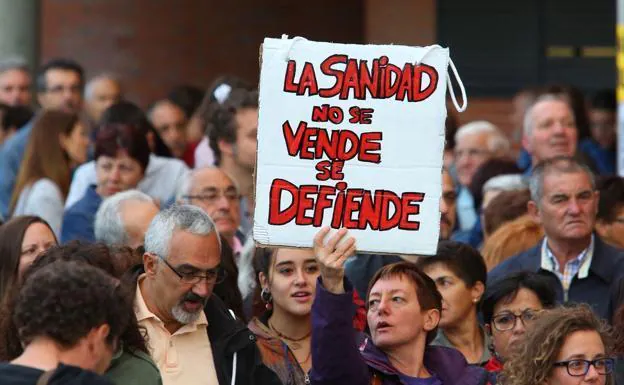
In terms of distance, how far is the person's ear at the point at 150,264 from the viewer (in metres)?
7.50

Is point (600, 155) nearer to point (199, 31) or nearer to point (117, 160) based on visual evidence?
point (117, 160)

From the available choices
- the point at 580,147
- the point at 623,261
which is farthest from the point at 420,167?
the point at 580,147

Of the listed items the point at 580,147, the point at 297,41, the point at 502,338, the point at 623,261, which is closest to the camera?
the point at 297,41

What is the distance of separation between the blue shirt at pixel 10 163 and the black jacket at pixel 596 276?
153 inches

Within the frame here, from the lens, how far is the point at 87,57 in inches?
644

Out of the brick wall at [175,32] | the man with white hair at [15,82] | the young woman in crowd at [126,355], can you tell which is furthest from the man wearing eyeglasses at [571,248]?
the brick wall at [175,32]

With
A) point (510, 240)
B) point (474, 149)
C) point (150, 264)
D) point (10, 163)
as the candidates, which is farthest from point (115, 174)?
point (150, 264)

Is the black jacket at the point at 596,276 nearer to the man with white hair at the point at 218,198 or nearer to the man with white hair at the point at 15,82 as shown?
the man with white hair at the point at 218,198

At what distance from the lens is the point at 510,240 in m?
9.95

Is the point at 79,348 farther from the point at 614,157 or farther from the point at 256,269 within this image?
the point at 614,157

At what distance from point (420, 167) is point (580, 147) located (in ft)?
19.9

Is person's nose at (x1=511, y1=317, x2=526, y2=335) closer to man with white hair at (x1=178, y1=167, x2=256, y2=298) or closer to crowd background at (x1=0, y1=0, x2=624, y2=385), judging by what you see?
crowd background at (x1=0, y1=0, x2=624, y2=385)

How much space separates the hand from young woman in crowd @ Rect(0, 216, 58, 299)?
6.49 feet

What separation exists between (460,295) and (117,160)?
2.81 meters
